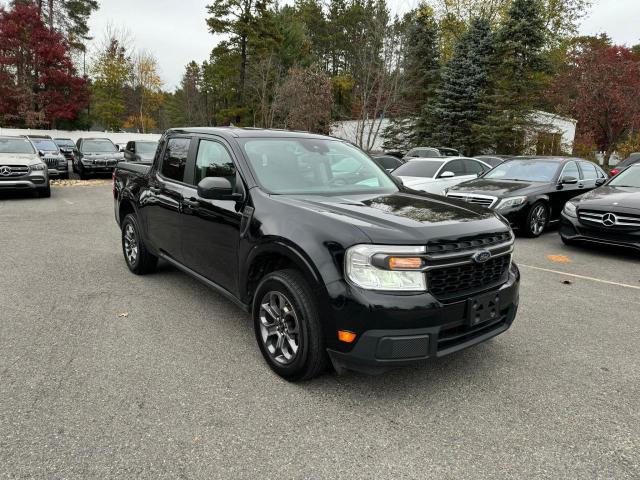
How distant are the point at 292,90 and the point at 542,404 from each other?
27.9 meters

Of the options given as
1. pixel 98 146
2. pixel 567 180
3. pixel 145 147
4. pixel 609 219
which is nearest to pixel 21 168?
pixel 145 147

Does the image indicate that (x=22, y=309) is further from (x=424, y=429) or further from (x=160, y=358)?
(x=424, y=429)

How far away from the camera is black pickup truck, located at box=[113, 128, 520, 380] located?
2.66 meters

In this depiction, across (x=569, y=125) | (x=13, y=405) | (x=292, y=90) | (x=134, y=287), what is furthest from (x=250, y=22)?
(x=13, y=405)

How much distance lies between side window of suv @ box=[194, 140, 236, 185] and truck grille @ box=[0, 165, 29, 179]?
10.3 m

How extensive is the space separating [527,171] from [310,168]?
286 inches

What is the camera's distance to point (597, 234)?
716 cm

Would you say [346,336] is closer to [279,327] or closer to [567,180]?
[279,327]

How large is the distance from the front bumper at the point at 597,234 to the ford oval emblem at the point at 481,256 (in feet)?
17.0

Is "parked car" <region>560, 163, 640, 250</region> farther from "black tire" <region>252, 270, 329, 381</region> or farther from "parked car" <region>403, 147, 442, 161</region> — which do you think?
"parked car" <region>403, 147, 442, 161</region>

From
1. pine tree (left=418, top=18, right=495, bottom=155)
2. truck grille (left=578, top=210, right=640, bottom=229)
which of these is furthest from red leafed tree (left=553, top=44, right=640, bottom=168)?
truck grille (left=578, top=210, right=640, bottom=229)

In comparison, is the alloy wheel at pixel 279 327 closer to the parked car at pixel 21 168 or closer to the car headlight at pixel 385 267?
the car headlight at pixel 385 267

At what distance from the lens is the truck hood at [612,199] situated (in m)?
6.86

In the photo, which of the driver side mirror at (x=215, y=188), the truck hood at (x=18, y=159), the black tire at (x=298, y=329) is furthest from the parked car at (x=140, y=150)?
the black tire at (x=298, y=329)
